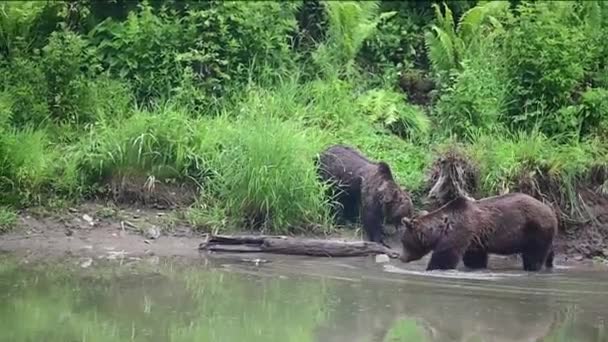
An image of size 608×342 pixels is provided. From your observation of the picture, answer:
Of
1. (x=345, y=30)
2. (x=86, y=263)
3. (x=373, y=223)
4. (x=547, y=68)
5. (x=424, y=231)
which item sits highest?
(x=345, y=30)

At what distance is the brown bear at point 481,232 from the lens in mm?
11695

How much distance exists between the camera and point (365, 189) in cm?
1299

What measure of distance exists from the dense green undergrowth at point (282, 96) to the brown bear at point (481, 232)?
132cm

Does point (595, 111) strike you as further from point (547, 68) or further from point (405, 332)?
point (405, 332)

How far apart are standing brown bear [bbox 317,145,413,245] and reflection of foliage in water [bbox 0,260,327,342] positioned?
199 centimetres

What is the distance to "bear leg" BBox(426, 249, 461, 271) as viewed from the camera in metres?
11.6

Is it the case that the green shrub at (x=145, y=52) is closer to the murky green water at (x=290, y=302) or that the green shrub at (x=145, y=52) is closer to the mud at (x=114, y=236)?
the mud at (x=114, y=236)

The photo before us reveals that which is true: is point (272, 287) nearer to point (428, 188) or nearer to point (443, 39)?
point (428, 188)

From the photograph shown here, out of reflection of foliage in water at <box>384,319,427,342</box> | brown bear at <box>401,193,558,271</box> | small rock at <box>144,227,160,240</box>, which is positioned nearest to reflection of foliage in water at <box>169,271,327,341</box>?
reflection of foliage in water at <box>384,319,427,342</box>

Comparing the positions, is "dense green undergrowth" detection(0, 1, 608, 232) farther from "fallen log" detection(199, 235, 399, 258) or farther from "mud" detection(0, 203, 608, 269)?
"fallen log" detection(199, 235, 399, 258)

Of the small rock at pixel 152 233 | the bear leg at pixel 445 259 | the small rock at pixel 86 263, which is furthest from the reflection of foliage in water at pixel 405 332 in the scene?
the small rock at pixel 152 233

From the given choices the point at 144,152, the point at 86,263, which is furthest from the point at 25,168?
the point at 86,263

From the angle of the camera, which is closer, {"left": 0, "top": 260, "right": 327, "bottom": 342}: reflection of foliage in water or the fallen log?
{"left": 0, "top": 260, "right": 327, "bottom": 342}: reflection of foliage in water

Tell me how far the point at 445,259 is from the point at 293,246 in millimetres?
1670
